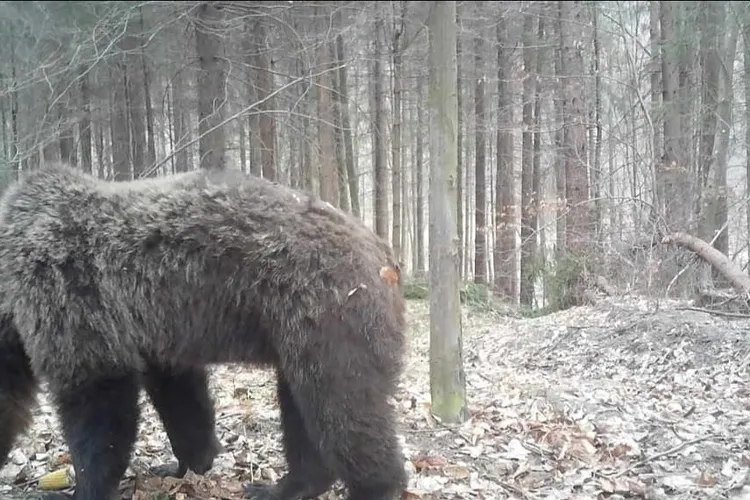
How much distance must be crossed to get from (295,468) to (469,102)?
11620 millimetres

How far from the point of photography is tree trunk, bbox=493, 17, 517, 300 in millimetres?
13229

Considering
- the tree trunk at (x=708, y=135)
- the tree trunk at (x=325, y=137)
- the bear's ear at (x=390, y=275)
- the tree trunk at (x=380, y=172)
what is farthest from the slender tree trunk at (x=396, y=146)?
the bear's ear at (x=390, y=275)

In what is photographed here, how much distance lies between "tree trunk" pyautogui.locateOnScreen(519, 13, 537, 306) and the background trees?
57 millimetres

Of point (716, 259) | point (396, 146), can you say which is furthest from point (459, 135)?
point (716, 259)

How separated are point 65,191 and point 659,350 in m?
6.40

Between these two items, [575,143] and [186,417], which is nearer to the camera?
[186,417]

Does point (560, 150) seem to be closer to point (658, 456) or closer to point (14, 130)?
point (658, 456)

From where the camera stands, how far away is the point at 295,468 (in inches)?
162

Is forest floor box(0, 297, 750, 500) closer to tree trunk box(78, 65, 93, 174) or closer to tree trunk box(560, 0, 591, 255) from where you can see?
tree trunk box(78, 65, 93, 174)

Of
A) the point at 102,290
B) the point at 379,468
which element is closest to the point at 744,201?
the point at 379,468

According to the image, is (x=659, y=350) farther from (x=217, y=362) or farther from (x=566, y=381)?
(x=217, y=362)

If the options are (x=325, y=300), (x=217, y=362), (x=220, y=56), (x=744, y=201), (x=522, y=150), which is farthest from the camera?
(x=522, y=150)

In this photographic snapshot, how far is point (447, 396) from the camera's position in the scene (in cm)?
526

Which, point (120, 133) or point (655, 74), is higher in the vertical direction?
point (655, 74)
